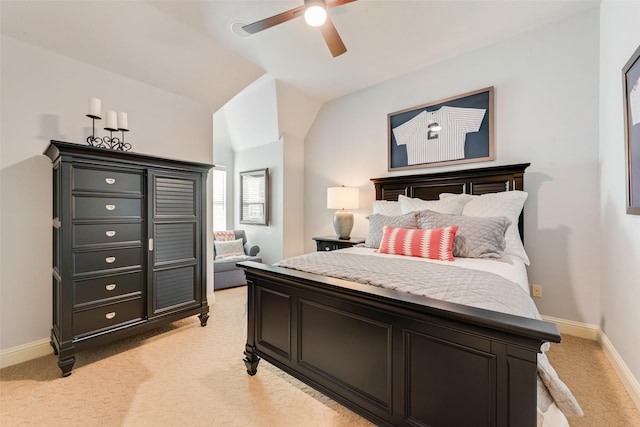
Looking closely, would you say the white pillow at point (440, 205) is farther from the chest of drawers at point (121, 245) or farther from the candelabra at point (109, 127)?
the candelabra at point (109, 127)

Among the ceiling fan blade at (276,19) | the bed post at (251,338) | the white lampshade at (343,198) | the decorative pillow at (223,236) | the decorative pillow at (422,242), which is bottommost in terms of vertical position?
the bed post at (251,338)

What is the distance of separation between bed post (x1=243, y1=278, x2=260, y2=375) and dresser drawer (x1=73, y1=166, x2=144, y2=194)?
135 cm

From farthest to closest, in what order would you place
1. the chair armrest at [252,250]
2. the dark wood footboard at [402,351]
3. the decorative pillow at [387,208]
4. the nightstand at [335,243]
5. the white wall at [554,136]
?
the chair armrest at [252,250], the nightstand at [335,243], the decorative pillow at [387,208], the white wall at [554,136], the dark wood footboard at [402,351]

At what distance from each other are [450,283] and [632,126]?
156cm

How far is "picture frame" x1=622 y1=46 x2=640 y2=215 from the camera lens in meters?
1.63

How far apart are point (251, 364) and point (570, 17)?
13.1 feet

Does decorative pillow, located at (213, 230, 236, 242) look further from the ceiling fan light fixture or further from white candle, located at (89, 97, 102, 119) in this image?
the ceiling fan light fixture

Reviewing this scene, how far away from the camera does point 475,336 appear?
3.44ft

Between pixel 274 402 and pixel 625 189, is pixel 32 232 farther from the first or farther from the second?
pixel 625 189

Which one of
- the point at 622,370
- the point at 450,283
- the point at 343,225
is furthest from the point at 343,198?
the point at 622,370

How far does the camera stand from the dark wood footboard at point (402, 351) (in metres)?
0.98

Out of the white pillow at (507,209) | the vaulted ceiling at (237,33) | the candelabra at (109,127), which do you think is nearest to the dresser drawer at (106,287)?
the candelabra at (109,127)

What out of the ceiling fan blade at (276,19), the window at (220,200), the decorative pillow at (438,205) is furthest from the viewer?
the window at (220,200)

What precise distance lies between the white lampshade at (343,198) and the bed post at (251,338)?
6.66 ft
